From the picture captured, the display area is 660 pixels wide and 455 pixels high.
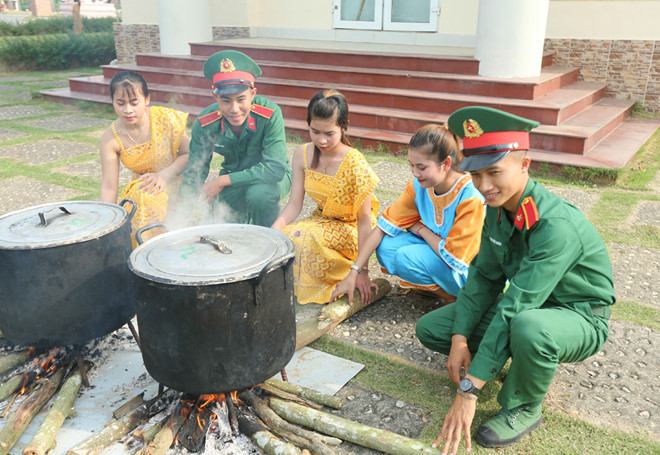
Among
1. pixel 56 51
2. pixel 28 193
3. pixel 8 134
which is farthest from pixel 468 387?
pixel 56 51

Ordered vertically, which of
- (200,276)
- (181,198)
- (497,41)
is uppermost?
(497,41)

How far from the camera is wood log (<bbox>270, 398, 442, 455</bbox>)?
234 centimetres

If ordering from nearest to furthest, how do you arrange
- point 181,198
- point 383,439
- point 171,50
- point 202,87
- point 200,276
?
point 200,276 → point 383,439 → point 181,198 → point 202,87 → point 171,50

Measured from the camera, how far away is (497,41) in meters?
7.31

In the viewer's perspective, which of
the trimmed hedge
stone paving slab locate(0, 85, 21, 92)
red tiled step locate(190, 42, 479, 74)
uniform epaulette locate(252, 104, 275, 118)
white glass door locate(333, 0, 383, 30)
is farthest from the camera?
the trimmed hedge

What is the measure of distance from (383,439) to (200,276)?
1.01 m

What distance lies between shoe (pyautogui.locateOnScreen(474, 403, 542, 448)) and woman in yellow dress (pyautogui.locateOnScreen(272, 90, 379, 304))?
4.00ft

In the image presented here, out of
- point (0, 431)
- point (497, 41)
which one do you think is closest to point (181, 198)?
point (0, 431)

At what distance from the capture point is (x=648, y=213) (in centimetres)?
516

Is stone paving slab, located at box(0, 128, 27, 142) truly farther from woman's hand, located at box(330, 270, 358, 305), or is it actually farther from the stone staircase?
woman's hand, located at box(330, 270, 358, 305)

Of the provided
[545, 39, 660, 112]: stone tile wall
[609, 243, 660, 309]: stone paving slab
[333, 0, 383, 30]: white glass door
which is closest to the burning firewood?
[609, 243, 660, 309]: stone paving slab

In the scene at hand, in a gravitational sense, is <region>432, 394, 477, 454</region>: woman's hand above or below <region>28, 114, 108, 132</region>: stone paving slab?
below

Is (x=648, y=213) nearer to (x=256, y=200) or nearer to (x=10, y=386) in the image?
(x=256, y=200)

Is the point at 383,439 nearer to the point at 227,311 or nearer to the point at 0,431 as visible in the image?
the point at 227,311
